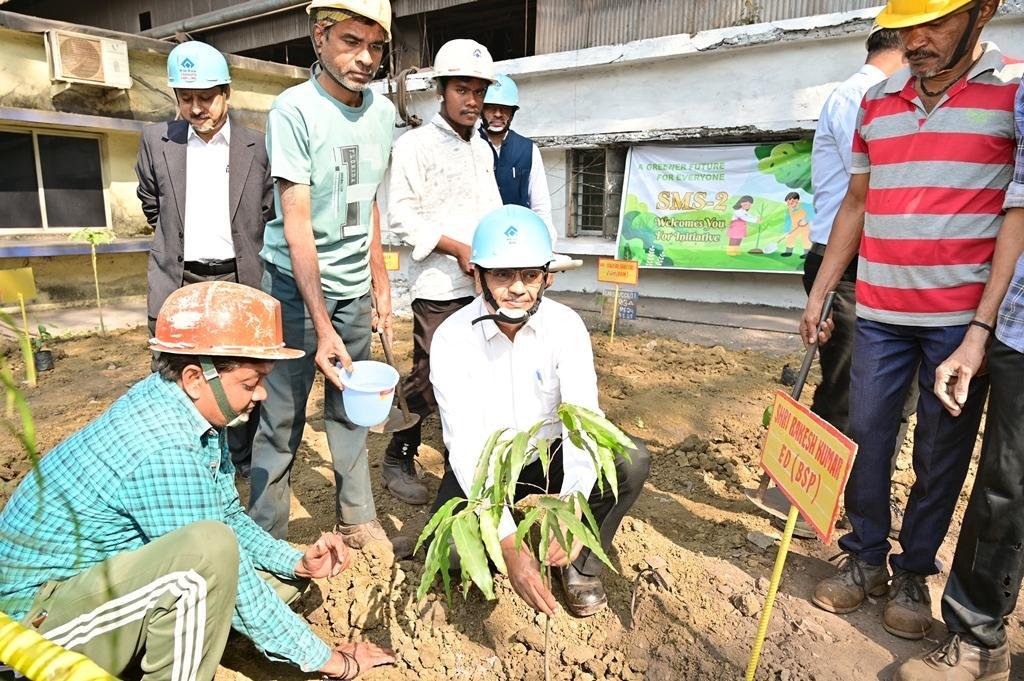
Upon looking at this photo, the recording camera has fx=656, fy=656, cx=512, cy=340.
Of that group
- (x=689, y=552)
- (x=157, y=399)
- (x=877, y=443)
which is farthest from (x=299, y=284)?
(x=877, y=443)

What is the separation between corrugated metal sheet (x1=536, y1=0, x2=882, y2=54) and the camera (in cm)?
651

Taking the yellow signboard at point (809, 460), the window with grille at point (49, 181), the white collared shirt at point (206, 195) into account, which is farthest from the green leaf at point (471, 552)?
the window with grille at point (49, 181)

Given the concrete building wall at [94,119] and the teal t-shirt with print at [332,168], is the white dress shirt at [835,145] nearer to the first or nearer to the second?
the teal t-shirt with print at [332,168]

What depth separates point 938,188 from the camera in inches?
78.9

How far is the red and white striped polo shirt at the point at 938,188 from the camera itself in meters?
1.93

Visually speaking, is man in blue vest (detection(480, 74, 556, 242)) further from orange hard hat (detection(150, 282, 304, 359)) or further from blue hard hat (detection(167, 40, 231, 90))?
orange hard hat (detection(150, 282, 304, 359))

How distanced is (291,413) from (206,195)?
4.58ft

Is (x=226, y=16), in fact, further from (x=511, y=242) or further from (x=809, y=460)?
(x=809, y=460)

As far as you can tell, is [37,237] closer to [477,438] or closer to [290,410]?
[290,410]

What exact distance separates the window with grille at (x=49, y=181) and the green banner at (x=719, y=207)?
20.6 feet

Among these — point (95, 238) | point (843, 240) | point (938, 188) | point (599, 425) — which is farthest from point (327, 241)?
point (95, 238)

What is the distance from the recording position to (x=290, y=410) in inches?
96.4

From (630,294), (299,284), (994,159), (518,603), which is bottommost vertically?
(518,603)

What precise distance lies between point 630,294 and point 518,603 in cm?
442
